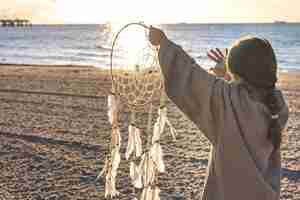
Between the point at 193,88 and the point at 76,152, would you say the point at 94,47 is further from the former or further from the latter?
the point at 193,88

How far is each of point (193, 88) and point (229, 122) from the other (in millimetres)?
223

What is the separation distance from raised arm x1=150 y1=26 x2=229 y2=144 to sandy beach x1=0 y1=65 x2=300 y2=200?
128 cm

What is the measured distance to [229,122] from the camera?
223cm

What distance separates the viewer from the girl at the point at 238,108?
2.22 m

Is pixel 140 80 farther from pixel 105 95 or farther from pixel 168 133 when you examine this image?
pixel 105 95

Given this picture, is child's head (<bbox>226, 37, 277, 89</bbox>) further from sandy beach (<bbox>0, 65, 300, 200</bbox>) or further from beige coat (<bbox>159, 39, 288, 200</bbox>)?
sandy beach (<bbox>0, 65, 300, 200</bbox>)

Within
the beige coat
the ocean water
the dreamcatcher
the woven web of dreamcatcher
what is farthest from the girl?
the ocean water

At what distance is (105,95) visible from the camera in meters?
13.1

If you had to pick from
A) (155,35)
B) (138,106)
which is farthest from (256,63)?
(138,106)

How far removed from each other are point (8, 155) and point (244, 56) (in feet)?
17.8

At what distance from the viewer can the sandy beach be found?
219 inches

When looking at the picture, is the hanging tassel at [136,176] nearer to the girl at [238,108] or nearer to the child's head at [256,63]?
the girl at [238,108]

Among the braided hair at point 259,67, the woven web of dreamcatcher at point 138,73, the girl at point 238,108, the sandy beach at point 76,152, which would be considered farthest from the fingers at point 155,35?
the sandy beach at point 76,152

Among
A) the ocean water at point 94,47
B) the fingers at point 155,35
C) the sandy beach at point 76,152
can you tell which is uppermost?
the fingers at point 155,35
